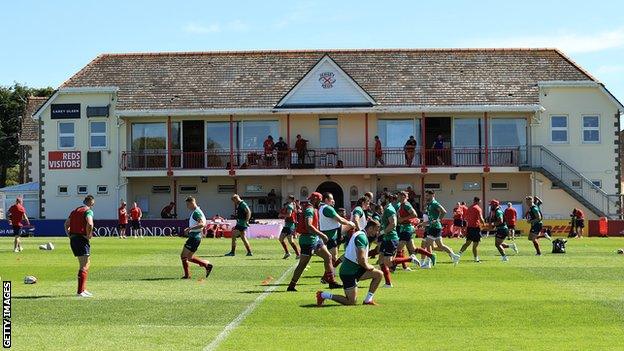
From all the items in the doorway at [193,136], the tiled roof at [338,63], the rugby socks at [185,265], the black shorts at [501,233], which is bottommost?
the rugby socks at [185,265]

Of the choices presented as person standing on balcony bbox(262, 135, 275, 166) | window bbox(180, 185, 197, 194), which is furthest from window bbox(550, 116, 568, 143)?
window bbox(180, 185, 197, 194)

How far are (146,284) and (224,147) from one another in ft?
109

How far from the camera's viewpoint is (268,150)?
176 feet

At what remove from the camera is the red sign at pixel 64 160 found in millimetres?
56406

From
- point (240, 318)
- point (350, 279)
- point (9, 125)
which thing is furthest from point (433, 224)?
point (9, 125)

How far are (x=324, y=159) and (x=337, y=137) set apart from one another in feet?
4.60

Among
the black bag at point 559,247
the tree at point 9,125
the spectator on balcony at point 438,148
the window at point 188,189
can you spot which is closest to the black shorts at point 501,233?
the black bag at point 559,247

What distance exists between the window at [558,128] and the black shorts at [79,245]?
39193 mm

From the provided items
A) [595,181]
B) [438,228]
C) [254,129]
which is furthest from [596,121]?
[438,228]

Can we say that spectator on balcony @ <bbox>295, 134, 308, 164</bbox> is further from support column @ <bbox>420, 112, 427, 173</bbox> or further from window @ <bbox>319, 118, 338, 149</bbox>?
support column @ <bbox>420, 112, 427, 173</bbox>

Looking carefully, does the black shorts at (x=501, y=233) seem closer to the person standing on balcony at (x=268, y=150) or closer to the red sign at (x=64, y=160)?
the person standing on balcony at (x=268, y=150)

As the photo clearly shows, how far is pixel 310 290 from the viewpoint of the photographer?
20.9m

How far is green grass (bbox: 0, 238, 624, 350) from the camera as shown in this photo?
14.1m

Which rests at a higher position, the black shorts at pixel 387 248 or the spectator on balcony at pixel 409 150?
the spectator on balcony at pixel 409 150
